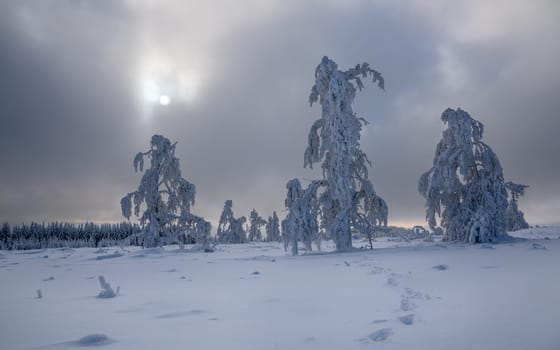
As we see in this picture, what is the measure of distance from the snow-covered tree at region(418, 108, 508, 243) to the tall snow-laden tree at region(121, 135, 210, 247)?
40.9ft

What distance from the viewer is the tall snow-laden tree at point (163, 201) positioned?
18947mm

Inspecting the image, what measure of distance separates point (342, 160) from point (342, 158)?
0.27 ft

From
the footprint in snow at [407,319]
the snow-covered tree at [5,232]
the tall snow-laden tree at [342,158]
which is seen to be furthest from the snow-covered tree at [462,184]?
the snow-covered tree at [5,232]

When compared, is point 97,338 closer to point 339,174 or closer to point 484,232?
point 339,174

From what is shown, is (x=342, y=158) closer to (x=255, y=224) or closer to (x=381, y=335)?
(x=381, y=335)

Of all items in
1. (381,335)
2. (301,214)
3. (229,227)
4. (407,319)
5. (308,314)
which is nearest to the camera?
(381,335)

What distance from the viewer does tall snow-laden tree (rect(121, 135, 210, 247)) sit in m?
18.9

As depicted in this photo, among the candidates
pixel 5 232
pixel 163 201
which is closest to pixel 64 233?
pixel 5 232

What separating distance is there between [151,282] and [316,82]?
10.8 metres

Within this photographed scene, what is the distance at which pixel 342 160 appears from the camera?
12875mm

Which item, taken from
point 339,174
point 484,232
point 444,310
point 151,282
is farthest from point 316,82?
point 444,310

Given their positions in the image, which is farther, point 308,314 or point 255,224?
point 255,224

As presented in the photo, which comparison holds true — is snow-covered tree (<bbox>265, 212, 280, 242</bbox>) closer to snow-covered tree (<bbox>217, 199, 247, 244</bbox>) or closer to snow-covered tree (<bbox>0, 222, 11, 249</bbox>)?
snow-covered tree (<bbox>217, 199, 247, 244</bbox>)

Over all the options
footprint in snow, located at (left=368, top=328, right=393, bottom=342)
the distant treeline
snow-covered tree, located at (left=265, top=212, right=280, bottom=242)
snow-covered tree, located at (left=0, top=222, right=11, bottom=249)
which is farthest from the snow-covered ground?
snow-covered tree, located at (left=0, top=222, right=11, bottom=249)
